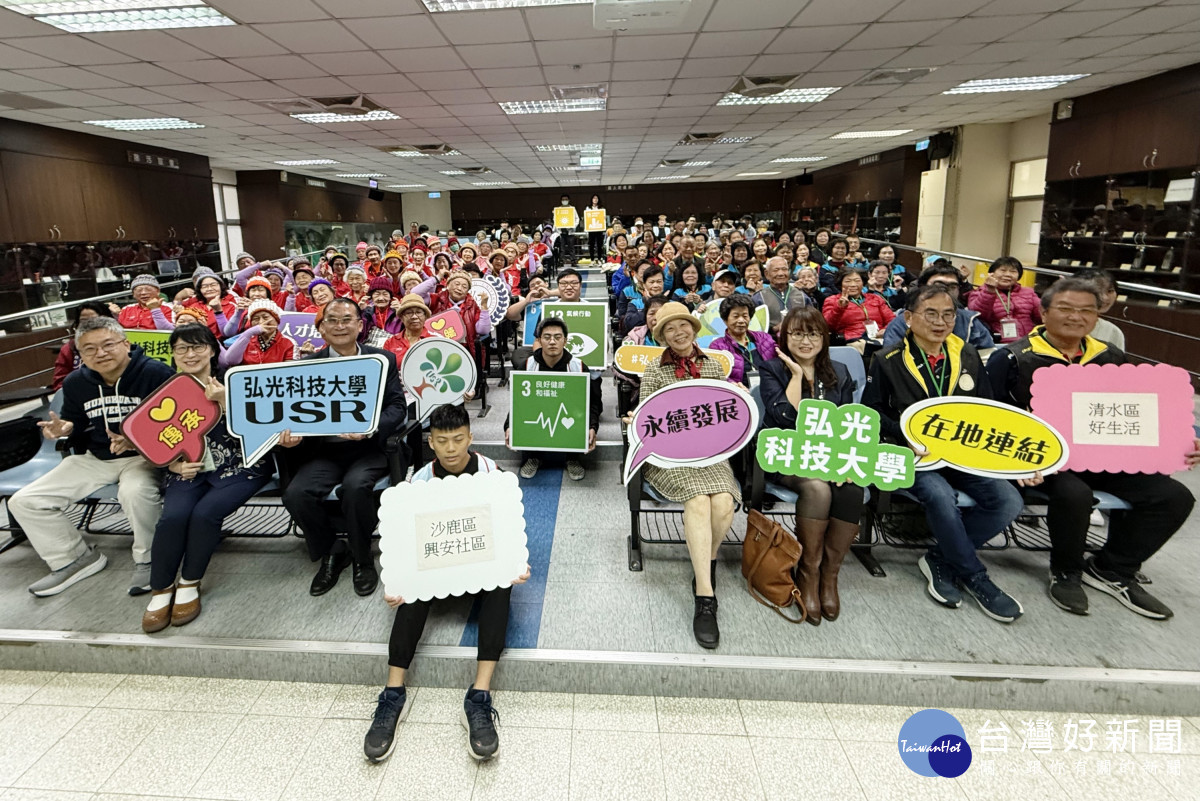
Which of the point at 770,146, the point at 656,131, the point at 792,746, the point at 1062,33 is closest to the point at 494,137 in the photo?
the point at 656,131

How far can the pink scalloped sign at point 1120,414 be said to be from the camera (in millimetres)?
2162

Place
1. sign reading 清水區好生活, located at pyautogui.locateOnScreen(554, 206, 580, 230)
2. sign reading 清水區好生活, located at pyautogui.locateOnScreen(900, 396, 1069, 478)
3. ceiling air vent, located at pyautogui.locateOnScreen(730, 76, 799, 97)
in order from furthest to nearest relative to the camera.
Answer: sign reading 清水區好生活, located at pyautogui.locateOnScreen(554, 206, 580, 230) < ceiling air vent, located at pyautogui.locateOnScreen(730, 76, 799, 97) < sign reading 清水區好生活, located at pyautogui.locateOnScreen(900, 396, 1069, 478)

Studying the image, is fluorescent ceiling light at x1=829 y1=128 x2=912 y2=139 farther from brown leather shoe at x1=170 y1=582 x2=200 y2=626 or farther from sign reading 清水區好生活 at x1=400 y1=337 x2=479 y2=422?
brown leather shoe at x1=170 y1=582 x2=200 y2=626

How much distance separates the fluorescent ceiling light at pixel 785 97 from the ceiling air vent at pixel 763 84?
22cm

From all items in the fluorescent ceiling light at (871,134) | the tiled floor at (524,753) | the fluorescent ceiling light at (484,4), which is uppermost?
the fluorescent ceiling light at (871,134)

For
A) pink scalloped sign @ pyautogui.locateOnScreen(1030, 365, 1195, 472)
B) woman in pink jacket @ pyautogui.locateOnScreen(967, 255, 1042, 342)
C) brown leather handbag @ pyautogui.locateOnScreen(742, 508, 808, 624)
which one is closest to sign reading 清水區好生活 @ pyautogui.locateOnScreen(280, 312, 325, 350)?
brown leather handbag @ pyautogui.locateOnScreen(742, 508, 808, 624)

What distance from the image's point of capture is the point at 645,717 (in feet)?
6.60

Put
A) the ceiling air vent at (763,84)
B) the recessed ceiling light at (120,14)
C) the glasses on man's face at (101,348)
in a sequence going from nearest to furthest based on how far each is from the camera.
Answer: the glasses on man's face at (101,348)
the recessed ceiling light at (120,14)
the ceiling air vent at (763,84)

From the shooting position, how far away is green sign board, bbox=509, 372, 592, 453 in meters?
3.26

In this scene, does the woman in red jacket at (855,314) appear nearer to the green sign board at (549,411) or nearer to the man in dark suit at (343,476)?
the green sign board at (549,411)

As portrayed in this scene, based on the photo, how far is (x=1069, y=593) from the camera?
2.29m

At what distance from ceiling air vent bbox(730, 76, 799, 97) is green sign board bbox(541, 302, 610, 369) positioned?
359 centimetres

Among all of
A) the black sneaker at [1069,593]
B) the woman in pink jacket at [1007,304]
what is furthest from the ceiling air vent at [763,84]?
the black sneaker at [1069,593]

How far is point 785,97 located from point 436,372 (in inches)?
236
